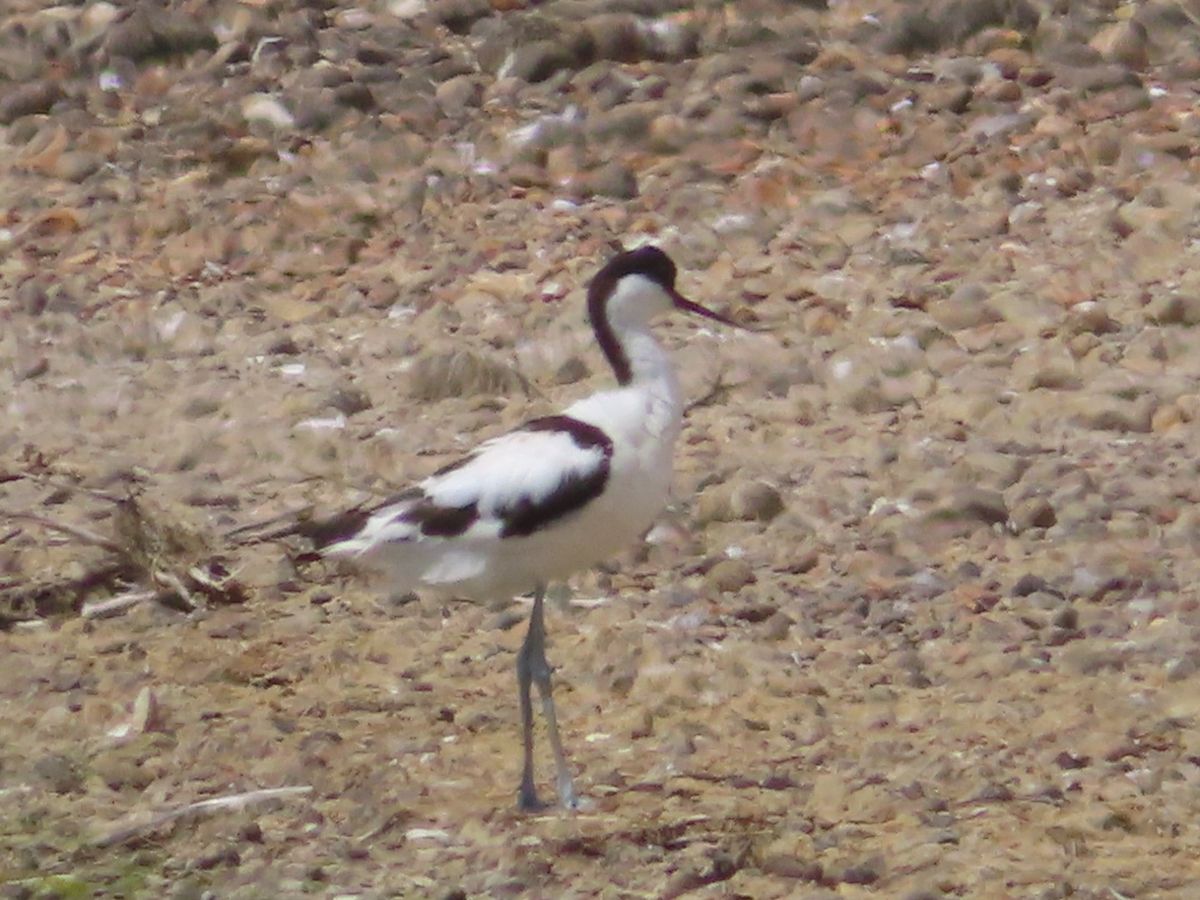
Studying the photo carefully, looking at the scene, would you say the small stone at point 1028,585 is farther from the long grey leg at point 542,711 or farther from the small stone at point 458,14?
the small stone at point 458,14

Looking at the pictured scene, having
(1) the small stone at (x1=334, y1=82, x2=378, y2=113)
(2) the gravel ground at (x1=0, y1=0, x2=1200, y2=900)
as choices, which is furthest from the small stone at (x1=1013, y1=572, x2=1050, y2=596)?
(1) the small stone at (x1=334, y1=82, x2=378, y2=113)

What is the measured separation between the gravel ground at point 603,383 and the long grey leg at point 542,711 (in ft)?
0.22

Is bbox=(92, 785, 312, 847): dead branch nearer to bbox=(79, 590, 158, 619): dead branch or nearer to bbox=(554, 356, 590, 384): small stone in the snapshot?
bbox=(79, 590, 158, 619): dead branch

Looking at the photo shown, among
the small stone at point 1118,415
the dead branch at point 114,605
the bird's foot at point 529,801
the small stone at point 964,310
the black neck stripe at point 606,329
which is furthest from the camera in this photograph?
the small stone at point 964,310

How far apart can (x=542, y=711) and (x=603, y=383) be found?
2193 mm

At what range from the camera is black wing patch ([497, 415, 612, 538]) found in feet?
15.9

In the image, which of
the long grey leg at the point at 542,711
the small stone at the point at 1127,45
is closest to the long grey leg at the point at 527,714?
the long grey leg at the point at 542,711

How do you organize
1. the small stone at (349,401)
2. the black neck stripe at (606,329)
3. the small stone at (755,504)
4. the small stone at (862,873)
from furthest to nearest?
the small stone at (349,401) → the small stone at (755,504) → the black neck stripe at (606,329) → the small stone at (862,873)

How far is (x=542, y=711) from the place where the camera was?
5.24 m

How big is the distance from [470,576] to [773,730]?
772 mm

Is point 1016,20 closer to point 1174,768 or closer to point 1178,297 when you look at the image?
point 1178,297

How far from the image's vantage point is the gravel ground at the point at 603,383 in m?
4.79

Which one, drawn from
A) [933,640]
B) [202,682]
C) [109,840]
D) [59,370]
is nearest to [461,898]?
[109,840]

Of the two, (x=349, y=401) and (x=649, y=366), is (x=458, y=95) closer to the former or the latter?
(x=349, y=401)
